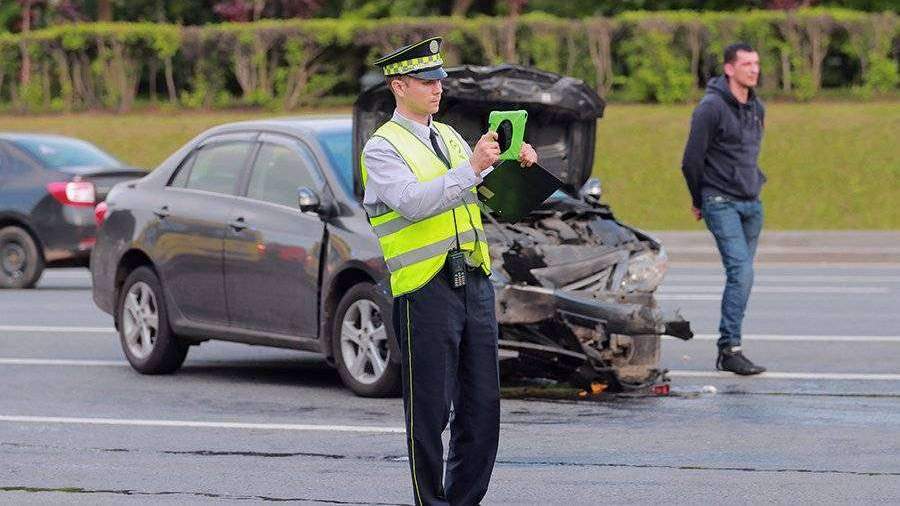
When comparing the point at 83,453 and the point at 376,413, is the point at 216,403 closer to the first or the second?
the point at 376,413

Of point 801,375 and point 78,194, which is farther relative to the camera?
point 78,194

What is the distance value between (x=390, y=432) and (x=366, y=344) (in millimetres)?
1186

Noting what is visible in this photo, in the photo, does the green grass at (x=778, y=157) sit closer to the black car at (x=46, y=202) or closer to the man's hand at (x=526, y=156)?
the black car at (x=46, y=202)

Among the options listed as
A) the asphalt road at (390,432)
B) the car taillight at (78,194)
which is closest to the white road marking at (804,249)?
the car taillight at (78,194)

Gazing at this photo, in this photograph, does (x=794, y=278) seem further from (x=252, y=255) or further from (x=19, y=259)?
(x=252, y=255)

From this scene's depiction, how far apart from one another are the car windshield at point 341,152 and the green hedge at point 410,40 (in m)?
18.0

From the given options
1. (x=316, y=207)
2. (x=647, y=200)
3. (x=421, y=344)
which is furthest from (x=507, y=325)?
(x=647, y=200)

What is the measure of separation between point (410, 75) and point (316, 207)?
13.7 ft

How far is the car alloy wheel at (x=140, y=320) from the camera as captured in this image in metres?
11.8

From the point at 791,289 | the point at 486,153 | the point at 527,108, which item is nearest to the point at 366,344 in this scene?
the point at 527,108

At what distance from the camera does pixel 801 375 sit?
1123 cm

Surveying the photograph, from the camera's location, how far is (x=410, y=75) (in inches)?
255

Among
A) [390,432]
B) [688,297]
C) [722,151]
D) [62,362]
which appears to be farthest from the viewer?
[688,297]

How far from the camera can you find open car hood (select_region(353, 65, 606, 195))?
10.9 meters
